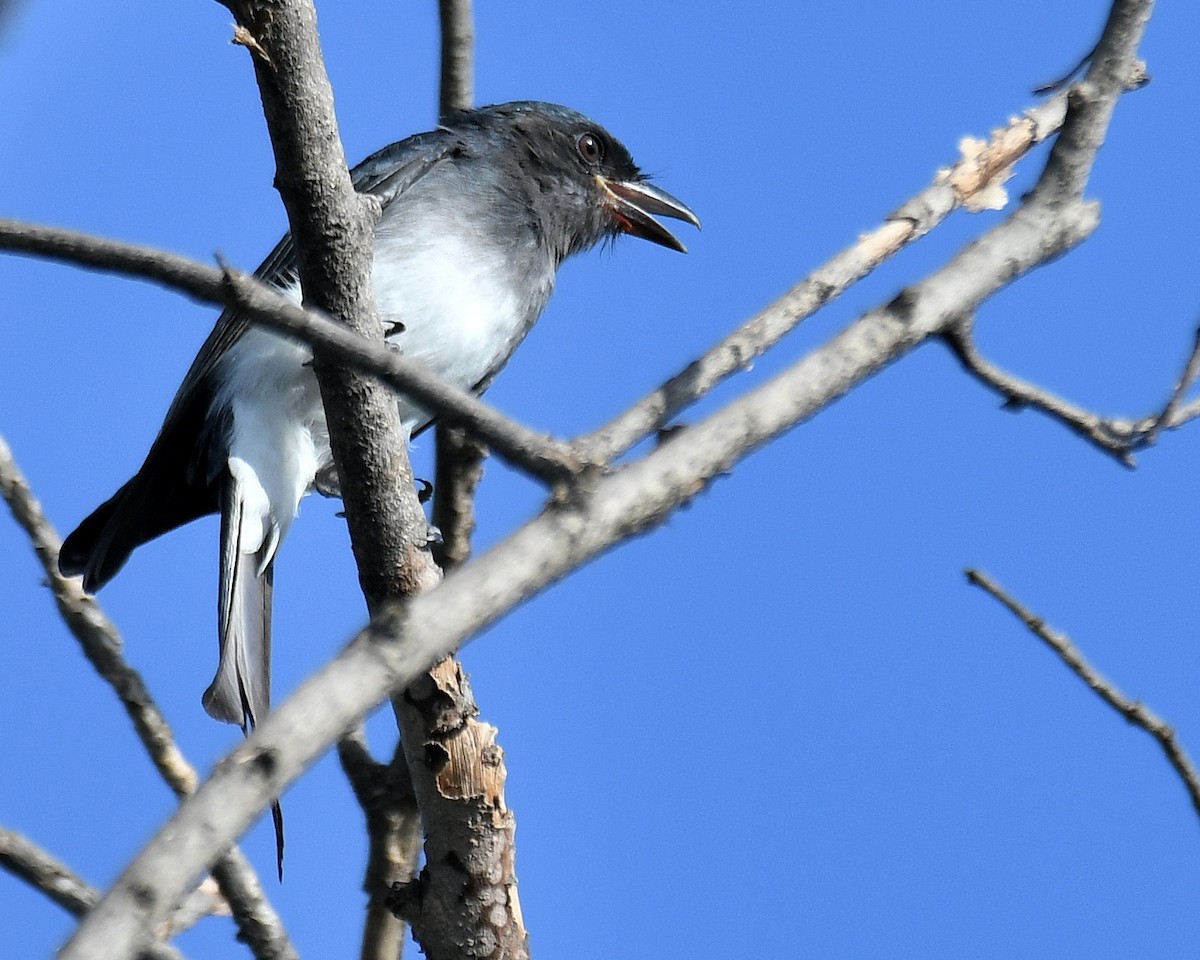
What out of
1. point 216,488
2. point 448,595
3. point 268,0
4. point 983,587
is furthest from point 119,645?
point 448,595

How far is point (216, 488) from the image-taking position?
5.10 m

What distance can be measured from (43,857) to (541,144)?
337 centimetres

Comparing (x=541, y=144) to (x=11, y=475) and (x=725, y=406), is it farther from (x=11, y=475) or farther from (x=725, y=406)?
(x=725, y=406)

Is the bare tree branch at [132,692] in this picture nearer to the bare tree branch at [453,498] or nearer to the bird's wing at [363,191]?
the bird's wing at [363,191]

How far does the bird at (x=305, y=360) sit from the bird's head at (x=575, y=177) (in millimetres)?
61

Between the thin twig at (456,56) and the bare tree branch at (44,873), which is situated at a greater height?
the thin twig at (456,56)

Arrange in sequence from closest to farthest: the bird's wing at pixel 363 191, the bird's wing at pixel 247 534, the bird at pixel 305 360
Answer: the bird's wing at pixel 247 534 → the bird at pixel 305 360 → the bird's wing at pixel 363 191

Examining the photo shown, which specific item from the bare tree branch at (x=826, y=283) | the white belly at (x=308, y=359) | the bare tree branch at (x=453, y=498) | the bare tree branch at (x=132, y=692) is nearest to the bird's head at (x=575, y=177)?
the white belly at (x=308, y=359)

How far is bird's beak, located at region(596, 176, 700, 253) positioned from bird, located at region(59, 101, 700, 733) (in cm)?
40

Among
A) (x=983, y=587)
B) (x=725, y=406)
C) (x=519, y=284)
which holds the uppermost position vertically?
(x=519, y=284)

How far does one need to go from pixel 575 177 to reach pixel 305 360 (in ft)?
5.18

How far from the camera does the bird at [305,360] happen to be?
4.70 m

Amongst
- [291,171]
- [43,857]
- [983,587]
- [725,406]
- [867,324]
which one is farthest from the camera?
[43,857]

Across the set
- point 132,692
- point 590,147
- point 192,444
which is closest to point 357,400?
point 132,692
